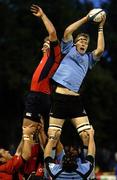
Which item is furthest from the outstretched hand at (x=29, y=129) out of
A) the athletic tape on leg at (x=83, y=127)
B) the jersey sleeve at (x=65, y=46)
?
the jersey sleeve at (x=65, y=46)

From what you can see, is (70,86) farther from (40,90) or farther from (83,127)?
(40,90)

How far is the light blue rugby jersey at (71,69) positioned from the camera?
9.90 m

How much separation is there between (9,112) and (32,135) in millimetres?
29127

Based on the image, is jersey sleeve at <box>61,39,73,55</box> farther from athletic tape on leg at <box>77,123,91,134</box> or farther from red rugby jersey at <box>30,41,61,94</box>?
athletic tape on leg at <box>77,123,91,134</box>

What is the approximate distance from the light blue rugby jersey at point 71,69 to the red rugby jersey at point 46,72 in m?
0.17

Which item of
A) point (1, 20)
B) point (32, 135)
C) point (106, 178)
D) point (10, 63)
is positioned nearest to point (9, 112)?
point (10, 63)

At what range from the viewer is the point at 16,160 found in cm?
995

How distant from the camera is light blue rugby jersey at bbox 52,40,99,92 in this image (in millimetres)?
9898

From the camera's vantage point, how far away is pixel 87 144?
32.5 ft

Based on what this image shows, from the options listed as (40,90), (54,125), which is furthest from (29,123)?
(54,125)

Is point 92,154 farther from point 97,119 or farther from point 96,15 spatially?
point 97,119

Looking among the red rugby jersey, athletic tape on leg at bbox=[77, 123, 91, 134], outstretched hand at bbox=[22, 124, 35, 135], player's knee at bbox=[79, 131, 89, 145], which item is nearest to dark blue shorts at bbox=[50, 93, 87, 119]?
athletic tape on leg at bbox=[77, 123, 91, 134]

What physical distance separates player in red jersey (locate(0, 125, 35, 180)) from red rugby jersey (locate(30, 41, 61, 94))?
72 centimetres

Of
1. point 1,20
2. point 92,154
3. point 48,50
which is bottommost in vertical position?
point 92,154
